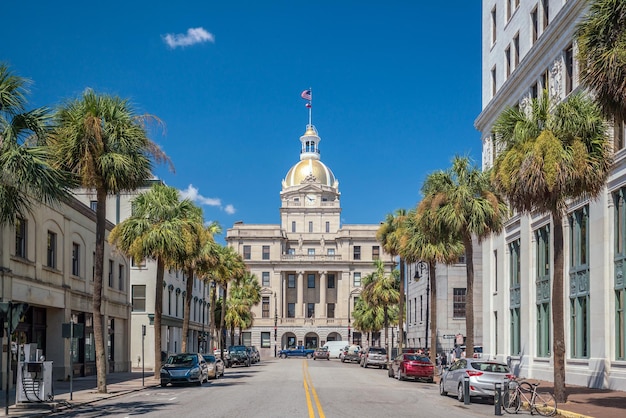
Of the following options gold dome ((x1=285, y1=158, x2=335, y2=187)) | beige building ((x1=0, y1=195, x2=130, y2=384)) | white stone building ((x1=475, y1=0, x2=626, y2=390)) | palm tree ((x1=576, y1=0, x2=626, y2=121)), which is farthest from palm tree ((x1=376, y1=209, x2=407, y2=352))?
gold dome ((x1=285, y1=158, x2=335, y2=187))

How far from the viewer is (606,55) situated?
60.2ft

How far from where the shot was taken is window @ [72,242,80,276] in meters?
40.3

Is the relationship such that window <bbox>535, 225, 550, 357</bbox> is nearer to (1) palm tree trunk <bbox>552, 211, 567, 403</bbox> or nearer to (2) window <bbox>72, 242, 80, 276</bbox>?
(1) palm tree trunk <bbox>552, 211, 567, 403</bbox>

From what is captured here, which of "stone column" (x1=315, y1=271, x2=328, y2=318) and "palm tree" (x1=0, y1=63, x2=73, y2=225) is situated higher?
"palm tree" (x1=0, y1=63, x2=73, y2=225)

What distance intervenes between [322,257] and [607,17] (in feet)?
381

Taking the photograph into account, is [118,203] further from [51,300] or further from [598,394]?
[598,394]

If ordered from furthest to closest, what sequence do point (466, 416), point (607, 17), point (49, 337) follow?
point (49, 337) < point (466, 416) < point (607, 17)

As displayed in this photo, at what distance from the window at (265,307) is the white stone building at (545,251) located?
82933mm

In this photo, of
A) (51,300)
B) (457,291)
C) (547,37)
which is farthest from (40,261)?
(457,291)

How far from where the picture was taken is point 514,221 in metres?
45.1

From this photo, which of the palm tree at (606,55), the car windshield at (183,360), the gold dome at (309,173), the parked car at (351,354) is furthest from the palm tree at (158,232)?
the gold dome at (309,173)

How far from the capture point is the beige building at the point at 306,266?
13000 centimetres

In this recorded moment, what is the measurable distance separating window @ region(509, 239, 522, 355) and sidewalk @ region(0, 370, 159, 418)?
19617 mm

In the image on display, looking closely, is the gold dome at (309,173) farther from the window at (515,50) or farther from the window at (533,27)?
the window at (533,27)
